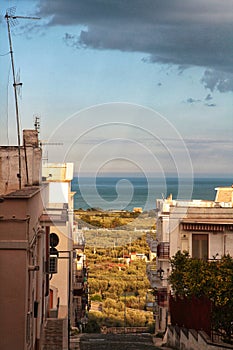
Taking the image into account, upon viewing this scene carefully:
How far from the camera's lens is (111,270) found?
150 ft

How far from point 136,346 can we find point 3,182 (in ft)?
18.6

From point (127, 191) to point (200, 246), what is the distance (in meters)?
23.5

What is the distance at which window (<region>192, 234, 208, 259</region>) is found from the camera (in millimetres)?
26038

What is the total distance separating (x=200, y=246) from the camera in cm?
2614

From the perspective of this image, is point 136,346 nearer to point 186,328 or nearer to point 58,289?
point 186,328

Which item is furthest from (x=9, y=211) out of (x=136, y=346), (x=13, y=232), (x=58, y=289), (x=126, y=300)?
(x=126, y=300)

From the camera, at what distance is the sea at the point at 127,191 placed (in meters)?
28.6

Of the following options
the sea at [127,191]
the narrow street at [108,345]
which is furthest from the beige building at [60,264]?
the sea at [127,191]

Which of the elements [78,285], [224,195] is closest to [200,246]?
[78,285]

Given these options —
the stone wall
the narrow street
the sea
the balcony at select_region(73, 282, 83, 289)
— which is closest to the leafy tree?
the stone wall

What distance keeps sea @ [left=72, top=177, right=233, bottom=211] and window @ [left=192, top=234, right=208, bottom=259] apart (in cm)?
165

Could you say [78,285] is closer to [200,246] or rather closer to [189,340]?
[200,246]

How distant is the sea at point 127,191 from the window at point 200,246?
5.40ft

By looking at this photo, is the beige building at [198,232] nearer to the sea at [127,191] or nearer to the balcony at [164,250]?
the balcony at [164,250]
